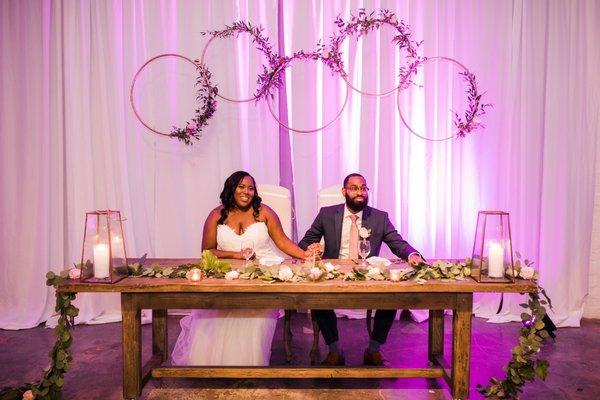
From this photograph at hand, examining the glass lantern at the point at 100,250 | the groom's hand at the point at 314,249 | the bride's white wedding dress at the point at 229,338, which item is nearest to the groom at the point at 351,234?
the groom's hand at the point at 314,249

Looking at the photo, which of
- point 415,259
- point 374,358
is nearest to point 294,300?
point 415,259

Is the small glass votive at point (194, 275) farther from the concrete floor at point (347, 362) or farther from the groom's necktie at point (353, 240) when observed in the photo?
the groom's necktie at point (353, 240)

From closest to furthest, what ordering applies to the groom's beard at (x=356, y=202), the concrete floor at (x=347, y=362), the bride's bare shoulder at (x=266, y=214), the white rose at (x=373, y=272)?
the white rose at (x=373, y=272), the concrete floor at (x=347, y=362), the groom's beard at (x=356, y=202), the bride's bare shoulder at (x=266, y=214)

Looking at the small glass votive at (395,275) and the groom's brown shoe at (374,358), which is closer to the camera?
the small glass votive at (395,275)

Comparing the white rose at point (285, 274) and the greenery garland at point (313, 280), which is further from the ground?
the white rose at point (285, 274)

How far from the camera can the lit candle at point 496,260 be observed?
280cm

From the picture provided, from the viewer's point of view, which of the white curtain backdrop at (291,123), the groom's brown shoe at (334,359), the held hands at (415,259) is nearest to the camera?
the held hands at (415,259)

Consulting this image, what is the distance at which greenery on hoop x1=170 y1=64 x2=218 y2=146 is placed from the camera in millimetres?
4668

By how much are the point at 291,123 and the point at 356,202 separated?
1.38 meters

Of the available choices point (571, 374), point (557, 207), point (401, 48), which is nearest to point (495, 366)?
point (571, 374)

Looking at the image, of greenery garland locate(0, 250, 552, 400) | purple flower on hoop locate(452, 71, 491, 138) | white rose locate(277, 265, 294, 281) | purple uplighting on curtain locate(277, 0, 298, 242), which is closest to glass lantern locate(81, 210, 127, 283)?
greenery garland locate(0, 250, 552, 400)

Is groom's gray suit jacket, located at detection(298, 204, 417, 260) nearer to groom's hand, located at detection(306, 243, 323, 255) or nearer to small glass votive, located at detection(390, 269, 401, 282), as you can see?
groom's hand, located at detection(306, 243, 323, 255)

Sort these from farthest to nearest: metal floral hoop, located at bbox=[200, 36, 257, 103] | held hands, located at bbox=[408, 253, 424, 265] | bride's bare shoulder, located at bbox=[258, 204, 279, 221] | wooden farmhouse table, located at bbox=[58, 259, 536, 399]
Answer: metal floral hoop, located at bbox=[200, 36, 257, 103], bride's bare shoulder, located at bbox=[258, 204, 279, 221], held hands, located at bbox=[408, 253, 424, 265], wooden farmhouse table, located at bbox=[58, 259, 536, 399]

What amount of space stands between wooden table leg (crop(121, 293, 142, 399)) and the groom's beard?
1.76 meters
